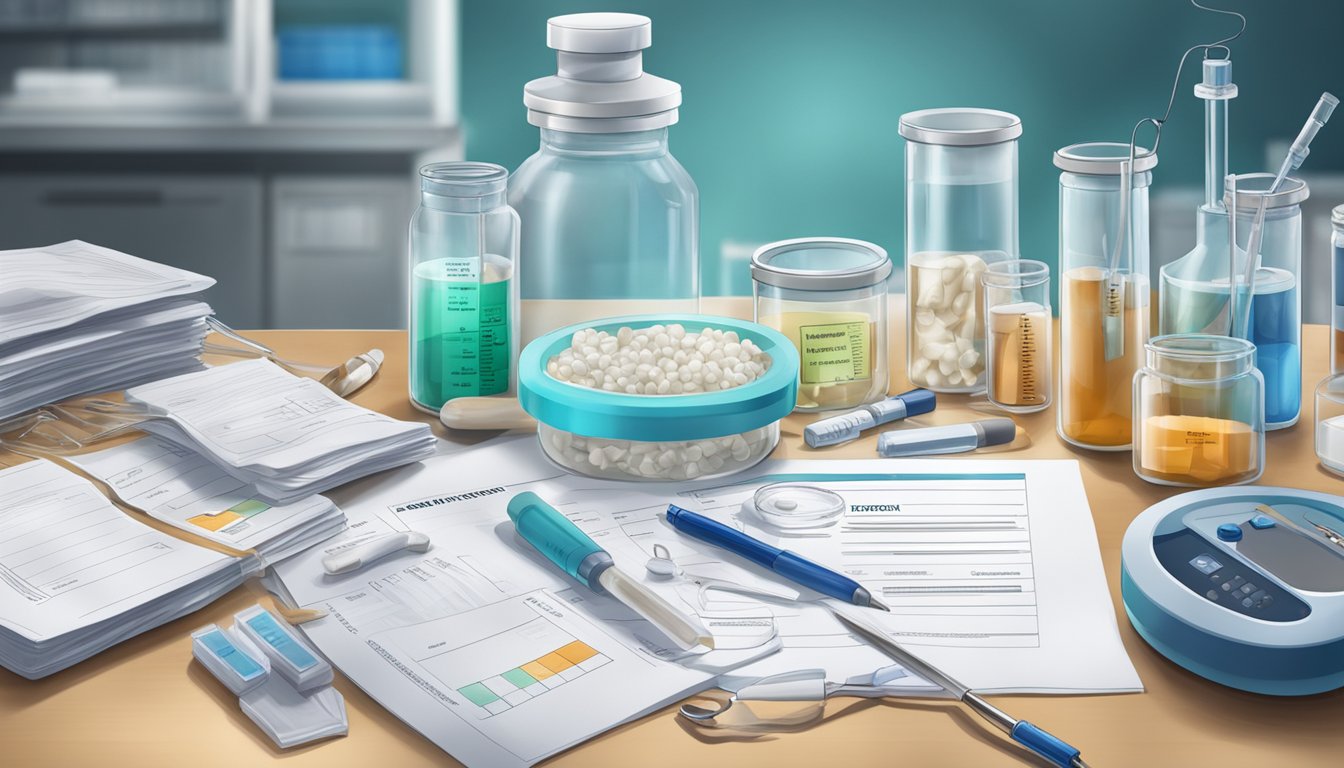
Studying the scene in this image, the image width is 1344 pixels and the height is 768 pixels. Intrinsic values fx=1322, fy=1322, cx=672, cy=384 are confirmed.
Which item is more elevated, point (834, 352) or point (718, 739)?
point (834, 352)

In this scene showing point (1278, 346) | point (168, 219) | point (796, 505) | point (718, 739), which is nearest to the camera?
point (718, 739)

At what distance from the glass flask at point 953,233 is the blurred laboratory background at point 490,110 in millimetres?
1753

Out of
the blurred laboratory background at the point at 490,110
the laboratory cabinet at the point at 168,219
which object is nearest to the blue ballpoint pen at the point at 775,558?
the blurred laboratory background at the point at 490,110

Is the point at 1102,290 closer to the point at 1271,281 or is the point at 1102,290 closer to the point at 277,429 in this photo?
the point at 1271,281

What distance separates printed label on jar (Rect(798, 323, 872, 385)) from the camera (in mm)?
1090

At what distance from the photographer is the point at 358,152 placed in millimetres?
3016

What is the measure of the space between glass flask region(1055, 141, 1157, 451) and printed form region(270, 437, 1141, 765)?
57 mm

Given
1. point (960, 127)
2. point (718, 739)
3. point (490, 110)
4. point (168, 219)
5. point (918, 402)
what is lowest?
point (718, 739)

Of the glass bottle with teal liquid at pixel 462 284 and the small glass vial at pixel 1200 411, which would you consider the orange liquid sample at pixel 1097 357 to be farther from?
the glass bottle with teal liquid at pixel 462 284

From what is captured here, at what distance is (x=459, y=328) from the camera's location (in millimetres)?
1103

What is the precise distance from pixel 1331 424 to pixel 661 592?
1.76ft

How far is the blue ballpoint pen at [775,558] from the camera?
0.79 m

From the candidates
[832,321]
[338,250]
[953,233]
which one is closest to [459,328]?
[832,321]

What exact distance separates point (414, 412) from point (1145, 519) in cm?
61
